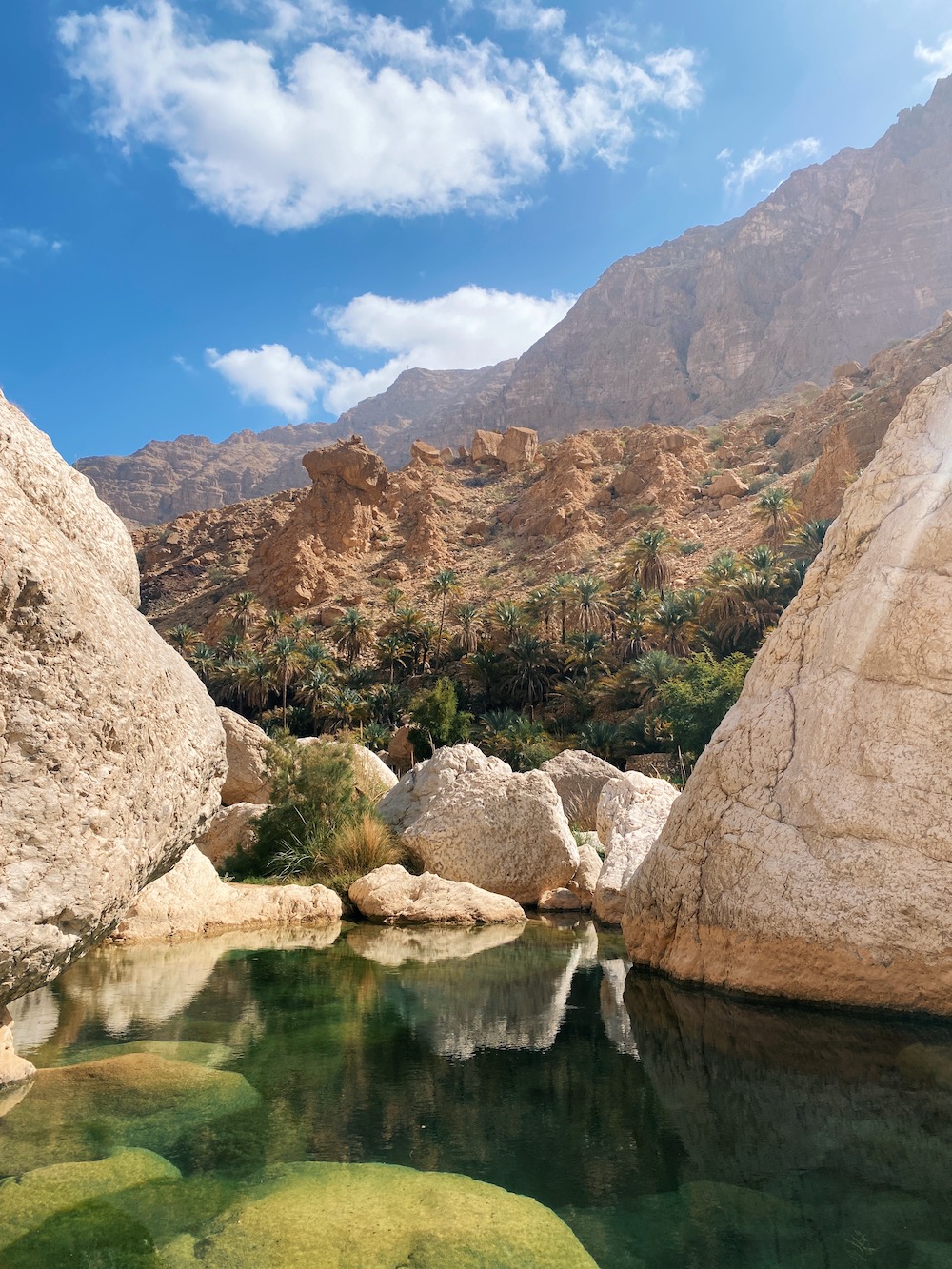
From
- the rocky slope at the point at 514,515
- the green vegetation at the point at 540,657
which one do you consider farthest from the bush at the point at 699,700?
the rocky slope at the point at 514,515

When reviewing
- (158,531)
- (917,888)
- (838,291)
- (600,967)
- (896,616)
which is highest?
(838,291)

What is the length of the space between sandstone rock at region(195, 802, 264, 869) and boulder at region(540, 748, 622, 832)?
700 cm

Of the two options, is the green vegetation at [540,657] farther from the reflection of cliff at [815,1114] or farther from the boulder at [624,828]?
the reflection of cliff at [815,1114]

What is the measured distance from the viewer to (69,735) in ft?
13.4

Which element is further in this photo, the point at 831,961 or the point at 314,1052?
the point at 831,961

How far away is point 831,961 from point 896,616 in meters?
3.07

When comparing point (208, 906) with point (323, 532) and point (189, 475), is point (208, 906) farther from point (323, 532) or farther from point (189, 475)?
point (189, 475)

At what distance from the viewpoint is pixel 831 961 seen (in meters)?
7.34

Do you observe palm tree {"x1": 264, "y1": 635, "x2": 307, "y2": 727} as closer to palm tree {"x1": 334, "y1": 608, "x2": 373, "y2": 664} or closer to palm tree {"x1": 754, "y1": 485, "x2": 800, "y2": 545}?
palm tree {"x1": 334, "y1": 608, "x2": 373, "y2": 664}

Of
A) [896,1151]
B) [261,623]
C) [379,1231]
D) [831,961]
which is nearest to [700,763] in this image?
[831,961]

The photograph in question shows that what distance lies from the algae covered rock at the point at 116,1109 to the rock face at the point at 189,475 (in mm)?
134842

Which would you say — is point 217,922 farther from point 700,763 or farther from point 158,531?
point 158,531

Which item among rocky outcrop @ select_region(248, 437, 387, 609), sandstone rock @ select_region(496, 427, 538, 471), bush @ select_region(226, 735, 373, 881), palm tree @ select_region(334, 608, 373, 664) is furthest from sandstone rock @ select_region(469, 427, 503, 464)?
bush @ select_region(226, 735, 373, 881)

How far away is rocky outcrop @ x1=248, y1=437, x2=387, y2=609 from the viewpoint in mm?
62969
